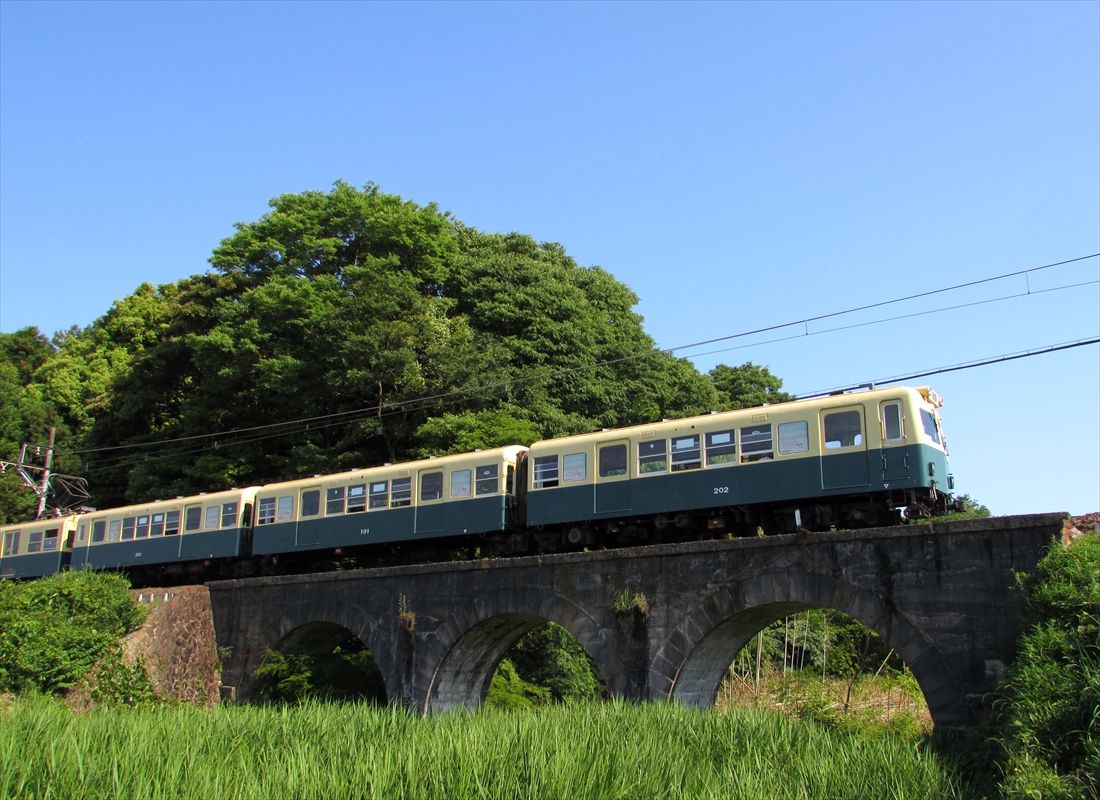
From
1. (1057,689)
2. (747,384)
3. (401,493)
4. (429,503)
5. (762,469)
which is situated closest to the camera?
(1057,689)

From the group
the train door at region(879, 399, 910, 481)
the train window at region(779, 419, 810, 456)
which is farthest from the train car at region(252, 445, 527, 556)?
the train door at region(879, 399, 910, 481)

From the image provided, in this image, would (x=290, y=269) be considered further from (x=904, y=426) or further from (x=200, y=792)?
(x=200, y=792)

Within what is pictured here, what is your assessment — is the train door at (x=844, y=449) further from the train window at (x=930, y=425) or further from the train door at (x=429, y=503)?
the train door at (x=429, y=503)

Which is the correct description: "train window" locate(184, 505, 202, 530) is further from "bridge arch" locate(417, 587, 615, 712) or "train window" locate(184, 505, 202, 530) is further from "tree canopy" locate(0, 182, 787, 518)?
"bridge arch" locate(417, 587, 615, 712)

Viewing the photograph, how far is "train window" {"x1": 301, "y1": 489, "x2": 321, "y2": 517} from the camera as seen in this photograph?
78.9ft

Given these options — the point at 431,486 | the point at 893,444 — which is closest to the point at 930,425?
the point at 893,444

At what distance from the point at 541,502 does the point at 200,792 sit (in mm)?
11589

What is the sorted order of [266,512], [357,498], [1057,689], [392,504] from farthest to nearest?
[266,512]
[357,498]
[392,504]
[1057,689]

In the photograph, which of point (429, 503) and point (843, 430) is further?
point (429, 503)

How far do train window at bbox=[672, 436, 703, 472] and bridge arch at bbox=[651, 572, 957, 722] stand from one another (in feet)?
9.55

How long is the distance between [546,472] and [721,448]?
3939 mm

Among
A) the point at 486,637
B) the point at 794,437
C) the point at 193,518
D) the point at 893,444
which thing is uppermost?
the point at 794,437

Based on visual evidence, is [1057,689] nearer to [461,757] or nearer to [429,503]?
[461,757]

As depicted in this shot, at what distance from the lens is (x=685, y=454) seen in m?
18.0
